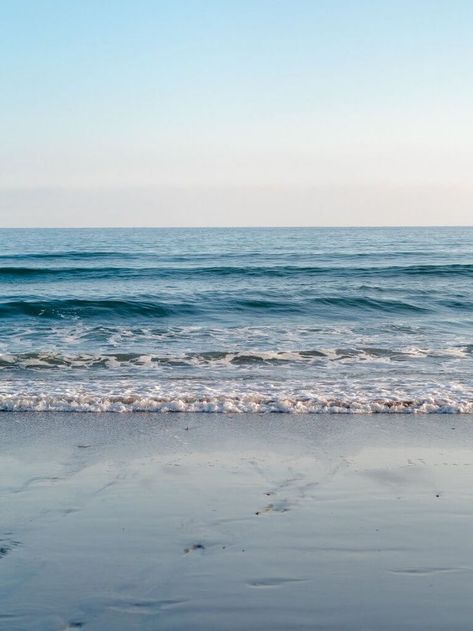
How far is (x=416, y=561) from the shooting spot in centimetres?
462

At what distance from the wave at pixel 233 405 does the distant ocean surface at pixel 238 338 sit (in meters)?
0.03

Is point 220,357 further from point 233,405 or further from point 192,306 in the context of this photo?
point 192,306

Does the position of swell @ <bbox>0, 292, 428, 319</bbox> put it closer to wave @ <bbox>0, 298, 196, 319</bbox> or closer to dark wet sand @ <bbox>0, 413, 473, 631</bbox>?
wave @ <bbox>0, 298, 196, 319</bbox>

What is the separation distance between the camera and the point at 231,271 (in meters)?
30.1

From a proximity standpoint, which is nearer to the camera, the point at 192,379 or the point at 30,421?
the point at 30,421

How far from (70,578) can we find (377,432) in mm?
4494

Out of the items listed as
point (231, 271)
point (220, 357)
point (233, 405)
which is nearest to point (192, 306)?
point (220, 357)

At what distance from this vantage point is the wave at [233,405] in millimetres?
9078

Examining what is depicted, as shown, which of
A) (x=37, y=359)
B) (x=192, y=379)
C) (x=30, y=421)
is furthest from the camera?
(x=37, y=359)

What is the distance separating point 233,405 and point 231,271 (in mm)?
21107

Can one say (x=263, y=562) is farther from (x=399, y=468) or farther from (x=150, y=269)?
(x=150, y=269)

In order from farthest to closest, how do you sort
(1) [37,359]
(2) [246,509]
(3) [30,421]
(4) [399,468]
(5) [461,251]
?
(5) [461,251] < (1) [37,359] < (3) [30,421] < (4) [399,468] < (2) [246,509]

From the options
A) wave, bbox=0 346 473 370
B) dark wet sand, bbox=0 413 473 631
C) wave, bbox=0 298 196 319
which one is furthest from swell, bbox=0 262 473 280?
dark wet sand, bbox=0 413 473 631

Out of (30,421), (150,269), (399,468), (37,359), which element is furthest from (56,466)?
(150,269)
